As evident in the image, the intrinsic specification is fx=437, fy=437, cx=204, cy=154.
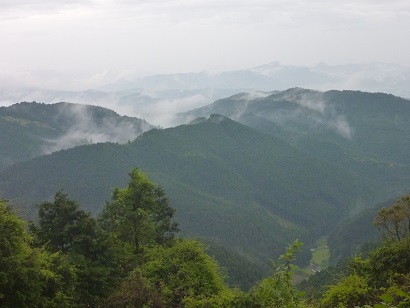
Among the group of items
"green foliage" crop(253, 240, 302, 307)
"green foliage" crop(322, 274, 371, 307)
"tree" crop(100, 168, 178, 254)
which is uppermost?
"green foliage" crop(253, 240, 302, 307)

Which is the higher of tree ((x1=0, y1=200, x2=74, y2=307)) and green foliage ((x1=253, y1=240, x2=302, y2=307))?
green foliage ((x1=253, y1=240, x2=302, y2=307))

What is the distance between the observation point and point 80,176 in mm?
192125

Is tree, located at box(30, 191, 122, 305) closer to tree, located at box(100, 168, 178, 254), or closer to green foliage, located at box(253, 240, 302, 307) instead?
tree, located at box(100, 168, 178, 254)

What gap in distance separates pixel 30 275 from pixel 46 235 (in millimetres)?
7682

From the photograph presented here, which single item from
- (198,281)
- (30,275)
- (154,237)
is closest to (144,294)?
(198,281)

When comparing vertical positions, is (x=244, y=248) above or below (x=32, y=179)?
below

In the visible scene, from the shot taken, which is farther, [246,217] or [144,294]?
[246,217]

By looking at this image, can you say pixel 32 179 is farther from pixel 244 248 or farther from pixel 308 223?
pixel 308 223

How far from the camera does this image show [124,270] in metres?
28.5

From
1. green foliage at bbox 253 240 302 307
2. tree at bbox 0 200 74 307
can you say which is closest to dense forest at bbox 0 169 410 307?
tree at bbox 0 200 74 307

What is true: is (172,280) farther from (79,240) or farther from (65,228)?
(65,228)

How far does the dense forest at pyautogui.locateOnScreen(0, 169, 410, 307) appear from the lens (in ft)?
61.5

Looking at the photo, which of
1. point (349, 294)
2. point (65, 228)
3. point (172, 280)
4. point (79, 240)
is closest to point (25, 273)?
point (79, 240)

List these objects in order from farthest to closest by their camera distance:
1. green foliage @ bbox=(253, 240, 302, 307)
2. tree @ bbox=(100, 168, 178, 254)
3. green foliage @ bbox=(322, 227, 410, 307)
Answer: tree @ bbox=(100, 168, 178, 254) → green foliage @ bbox=(322, 227, 410, 307) → green foliage @ bbox=(253, 240, 302, 307)
